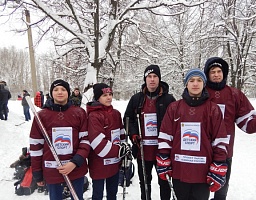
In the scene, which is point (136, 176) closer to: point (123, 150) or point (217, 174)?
point (123, 150)

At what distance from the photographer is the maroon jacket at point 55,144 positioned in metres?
2.50

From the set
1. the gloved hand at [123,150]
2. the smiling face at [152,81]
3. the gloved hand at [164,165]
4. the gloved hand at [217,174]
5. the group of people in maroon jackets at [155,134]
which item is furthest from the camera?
the smiling face at [152,81]

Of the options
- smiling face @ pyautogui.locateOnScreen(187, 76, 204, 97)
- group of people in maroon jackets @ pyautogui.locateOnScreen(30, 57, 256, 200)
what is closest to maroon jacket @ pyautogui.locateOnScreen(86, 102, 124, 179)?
group of people in maroon jackets @ pyautogui.locateOnScreen(30, 57, 256, 200)

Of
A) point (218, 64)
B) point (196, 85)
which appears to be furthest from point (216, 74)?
point (196, 85)

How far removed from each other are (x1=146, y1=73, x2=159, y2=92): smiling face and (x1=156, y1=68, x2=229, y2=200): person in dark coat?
57 centimetres

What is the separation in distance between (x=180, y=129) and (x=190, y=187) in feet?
2.11

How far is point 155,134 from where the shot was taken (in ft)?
9.71

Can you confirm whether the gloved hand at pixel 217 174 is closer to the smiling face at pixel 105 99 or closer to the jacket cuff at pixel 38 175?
the smiling face at pixel 105 99

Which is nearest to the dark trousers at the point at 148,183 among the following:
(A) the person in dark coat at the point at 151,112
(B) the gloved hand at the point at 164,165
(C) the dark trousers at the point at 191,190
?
(A) the person in dark coat at the point at 151,112

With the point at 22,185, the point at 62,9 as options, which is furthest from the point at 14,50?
the point at 22,185

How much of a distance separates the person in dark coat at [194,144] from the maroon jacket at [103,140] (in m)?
0.66

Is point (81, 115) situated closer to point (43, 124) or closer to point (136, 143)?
point (43, 124)

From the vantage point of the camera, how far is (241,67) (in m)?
10.2

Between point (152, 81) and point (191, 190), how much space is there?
140 centimetres
